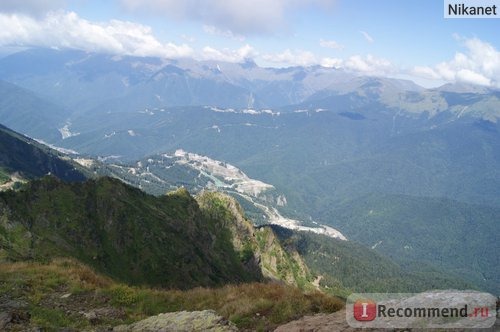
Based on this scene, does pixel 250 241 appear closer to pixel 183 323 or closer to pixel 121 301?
pixel 121 301

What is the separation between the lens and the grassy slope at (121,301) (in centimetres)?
2234

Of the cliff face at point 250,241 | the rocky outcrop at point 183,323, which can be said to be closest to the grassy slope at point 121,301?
the rocky outcrop at point 183,323

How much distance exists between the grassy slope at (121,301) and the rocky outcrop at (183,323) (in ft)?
2.69

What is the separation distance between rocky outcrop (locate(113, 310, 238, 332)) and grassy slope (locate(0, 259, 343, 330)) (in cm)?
82

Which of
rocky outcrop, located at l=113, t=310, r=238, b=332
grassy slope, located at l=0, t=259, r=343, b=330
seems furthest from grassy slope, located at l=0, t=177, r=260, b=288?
rocky outcrop, located at l=113, t=310, r=238, b=332

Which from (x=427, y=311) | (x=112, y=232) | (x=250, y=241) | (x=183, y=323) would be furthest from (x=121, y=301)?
(x=250, y=241)

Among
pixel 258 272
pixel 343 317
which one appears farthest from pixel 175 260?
pixel 343 317

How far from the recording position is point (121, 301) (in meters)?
27.0

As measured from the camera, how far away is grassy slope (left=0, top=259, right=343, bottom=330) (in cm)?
2234

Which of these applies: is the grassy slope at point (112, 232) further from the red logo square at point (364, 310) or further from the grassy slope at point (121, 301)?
the red logo square at point (364, 310)

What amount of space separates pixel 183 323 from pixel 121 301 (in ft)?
22.2

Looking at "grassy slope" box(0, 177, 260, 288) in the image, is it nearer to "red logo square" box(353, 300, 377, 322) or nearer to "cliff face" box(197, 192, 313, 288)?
"cliff face" box(197, 192, 313, 288)

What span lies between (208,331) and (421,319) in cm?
933

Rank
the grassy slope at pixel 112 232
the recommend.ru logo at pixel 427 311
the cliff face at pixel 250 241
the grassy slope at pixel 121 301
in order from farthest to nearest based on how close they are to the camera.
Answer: the cliff face at pixel 250 241, the grassy slope at pixel 112 232, the grassy slope at pixel 121 301, the recommend.ru logo at pixel 427 311
